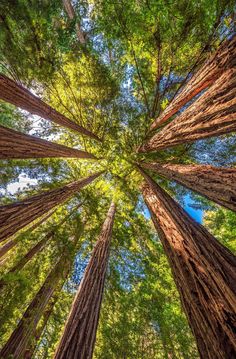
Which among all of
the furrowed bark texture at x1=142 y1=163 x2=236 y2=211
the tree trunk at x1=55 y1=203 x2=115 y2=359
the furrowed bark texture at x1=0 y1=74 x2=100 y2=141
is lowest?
the tree trunk at x1=55 y1=203 x2=115 y2=359

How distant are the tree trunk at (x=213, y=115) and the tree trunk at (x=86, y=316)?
2.37 m

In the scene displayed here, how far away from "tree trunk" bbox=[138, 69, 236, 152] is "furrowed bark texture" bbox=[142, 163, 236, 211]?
0.51 metres

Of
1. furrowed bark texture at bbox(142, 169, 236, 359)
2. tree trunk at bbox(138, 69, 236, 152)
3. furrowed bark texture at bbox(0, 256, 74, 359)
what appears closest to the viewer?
furrowed bark texture at bbox(142, 169, 236, 359)

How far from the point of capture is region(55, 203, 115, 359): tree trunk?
5.96 feet

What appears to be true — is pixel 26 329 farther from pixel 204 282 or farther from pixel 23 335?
pixel 204 282

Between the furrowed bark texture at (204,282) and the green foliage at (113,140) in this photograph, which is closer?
the furrowed bark texture at (204,282)

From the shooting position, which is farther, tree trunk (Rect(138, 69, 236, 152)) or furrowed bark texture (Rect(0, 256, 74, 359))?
furrowed bark texture (Rect(0, 256, 74, 359))

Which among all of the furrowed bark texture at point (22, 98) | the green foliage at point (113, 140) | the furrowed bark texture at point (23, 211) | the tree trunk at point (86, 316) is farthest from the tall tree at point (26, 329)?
the furrowed bark texture at point (22, 98)

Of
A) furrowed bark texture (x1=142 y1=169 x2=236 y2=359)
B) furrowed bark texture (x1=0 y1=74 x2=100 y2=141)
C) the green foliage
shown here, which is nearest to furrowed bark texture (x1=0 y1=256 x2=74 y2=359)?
the green foliage

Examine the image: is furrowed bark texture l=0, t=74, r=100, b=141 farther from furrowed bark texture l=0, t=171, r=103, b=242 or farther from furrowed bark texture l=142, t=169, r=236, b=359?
furrowed bark texture l=142, t=169, r=236, b=359

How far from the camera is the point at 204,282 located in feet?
6.31

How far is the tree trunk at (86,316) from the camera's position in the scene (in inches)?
71.5

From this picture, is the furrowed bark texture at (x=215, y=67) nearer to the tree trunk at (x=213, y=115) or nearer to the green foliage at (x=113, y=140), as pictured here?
the tree trunk at (x=213, y=115)

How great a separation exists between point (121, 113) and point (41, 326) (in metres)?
5.28
